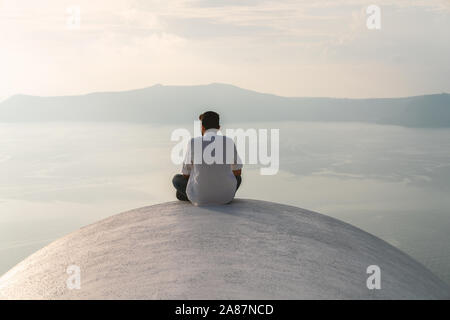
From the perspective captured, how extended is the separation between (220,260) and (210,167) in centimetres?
141

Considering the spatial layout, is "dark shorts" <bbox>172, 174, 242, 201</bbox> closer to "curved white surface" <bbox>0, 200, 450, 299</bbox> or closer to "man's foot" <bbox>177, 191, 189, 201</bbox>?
"man's foot" <bbox>177, 191, 189, 201</bbox>

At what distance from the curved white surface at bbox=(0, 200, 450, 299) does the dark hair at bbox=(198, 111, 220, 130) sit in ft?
2.98

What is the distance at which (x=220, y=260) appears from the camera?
14.1 feet

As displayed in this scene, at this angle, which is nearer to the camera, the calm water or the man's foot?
the man's foot

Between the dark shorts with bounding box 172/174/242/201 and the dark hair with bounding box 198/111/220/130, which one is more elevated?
the dark hair with bounding box 198/111/220/130

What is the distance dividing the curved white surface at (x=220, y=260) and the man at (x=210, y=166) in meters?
0.17

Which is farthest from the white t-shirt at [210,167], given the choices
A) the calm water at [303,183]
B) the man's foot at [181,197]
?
the calm water at [303,183]

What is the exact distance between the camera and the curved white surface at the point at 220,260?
3.96m

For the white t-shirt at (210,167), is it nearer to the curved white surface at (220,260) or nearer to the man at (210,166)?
the man at (210,166)

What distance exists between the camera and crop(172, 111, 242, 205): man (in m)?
5.45

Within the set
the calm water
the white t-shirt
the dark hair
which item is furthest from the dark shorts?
the calm water

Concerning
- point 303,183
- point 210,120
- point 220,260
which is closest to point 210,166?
point 210,120

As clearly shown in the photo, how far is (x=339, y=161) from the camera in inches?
4739

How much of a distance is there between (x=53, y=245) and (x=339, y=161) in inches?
4632
